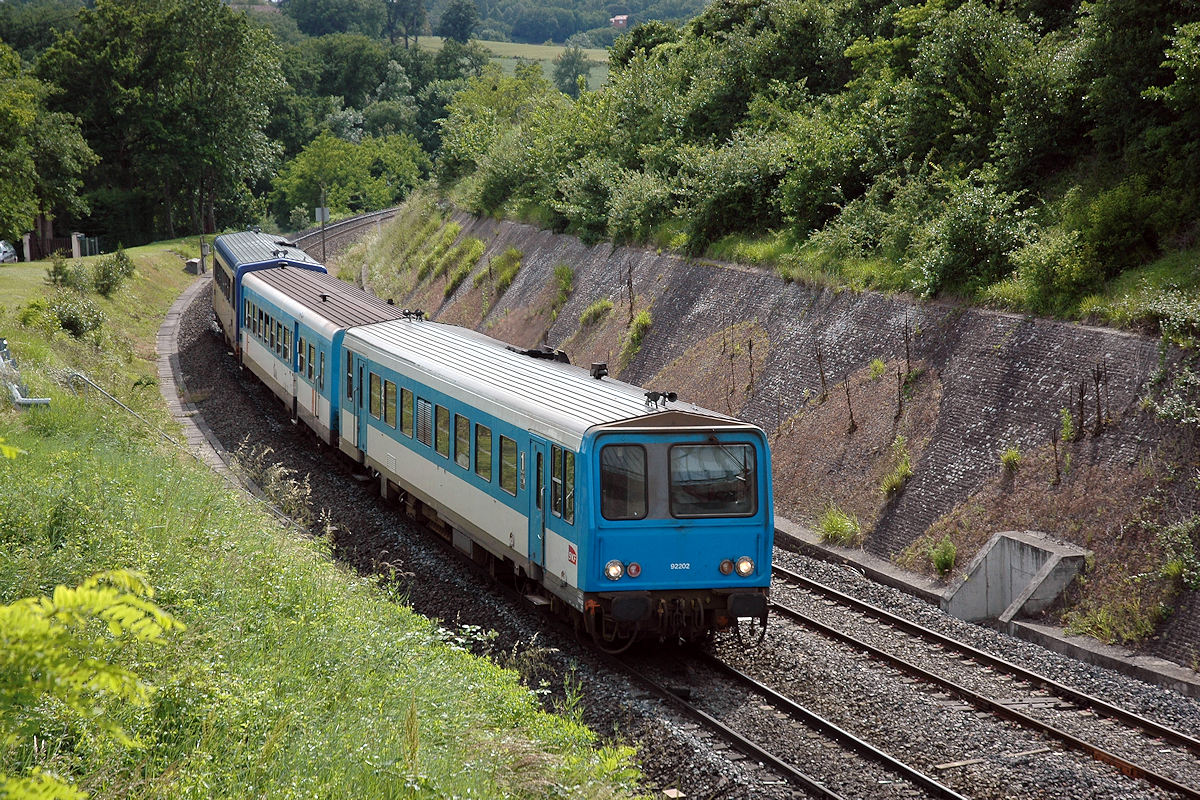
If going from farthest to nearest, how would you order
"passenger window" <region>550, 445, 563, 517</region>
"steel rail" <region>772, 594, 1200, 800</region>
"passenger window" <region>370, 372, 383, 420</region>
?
1. "passenger window" <region>370, 372, 383, 420</region>
2. "passenger window" <region>550, 445, 563, 517</region>
3. "steel rail" <region>772, 594, 1200, 800</region>

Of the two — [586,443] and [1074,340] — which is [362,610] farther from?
[1074,340]

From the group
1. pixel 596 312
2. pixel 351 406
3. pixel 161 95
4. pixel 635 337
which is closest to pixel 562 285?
pixel 596 312

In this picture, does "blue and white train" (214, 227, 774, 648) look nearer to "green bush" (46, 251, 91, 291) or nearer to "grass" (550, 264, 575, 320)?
"grass" (550, 264, 575, 320)

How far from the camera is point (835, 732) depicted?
10.2 meters

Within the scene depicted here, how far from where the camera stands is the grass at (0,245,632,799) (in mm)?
6949

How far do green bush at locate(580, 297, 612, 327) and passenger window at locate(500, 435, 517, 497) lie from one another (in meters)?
15.7

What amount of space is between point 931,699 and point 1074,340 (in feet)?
22.7

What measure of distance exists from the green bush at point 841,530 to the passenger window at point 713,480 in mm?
5568

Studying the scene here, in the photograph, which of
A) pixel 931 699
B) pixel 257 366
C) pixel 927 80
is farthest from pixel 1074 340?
pixel 257 366

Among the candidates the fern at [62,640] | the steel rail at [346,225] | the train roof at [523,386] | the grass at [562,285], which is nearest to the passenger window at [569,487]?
the train roof at [523,386]

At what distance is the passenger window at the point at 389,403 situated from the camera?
56.4ft

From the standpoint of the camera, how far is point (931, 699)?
436 inches

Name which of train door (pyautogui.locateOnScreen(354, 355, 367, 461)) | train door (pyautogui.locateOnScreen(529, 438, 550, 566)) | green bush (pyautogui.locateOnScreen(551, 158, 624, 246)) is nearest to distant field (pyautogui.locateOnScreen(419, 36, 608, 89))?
green bush (pyautogui.locateOnScreen(551, 158, 624, 246))

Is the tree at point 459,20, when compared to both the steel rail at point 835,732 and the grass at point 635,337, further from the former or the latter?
the steel rail at point 835,732
